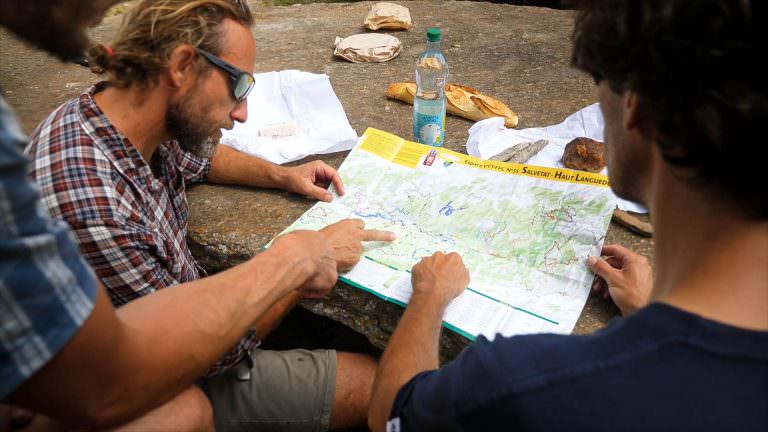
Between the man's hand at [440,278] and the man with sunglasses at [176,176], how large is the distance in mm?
209

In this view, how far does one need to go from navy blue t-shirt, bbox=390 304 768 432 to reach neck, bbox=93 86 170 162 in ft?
3.91

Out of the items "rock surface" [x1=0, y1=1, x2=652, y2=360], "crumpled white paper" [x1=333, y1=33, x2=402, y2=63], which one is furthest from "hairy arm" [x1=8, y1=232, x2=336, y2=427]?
"crumpled white paper" [x1=333, y1=33, x2=402, y2=63]

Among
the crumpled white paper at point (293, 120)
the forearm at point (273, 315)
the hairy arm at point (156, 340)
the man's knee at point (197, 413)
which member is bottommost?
the forearm at point (273, 315)

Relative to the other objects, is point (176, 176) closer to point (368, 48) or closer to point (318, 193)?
point (318, 193)

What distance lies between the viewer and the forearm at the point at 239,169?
2064 millimetres

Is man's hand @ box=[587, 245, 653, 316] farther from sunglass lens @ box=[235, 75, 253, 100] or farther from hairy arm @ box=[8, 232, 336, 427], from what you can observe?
sunglass lens @ box=[235, 75, 253, 100]

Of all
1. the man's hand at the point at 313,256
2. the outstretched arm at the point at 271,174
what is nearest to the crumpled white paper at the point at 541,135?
the outstretched arm at the point at 271,174

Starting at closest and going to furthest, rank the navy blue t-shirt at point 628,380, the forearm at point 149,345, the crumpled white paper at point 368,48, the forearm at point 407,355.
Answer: the navy blue t-shirt at point 628,380 → the forearm at point 149,345 → the forearm at point 407,355 → the crumpled white paper at point 368,48

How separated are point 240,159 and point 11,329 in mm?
1329

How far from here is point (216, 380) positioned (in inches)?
72.1

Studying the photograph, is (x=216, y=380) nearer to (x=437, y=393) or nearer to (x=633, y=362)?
(x=437, y=393)

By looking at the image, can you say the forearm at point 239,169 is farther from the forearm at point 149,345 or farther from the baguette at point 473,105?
the baguette at point 473,105

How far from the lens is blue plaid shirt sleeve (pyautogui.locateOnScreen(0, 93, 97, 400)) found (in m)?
0.81

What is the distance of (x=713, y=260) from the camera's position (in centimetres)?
85
